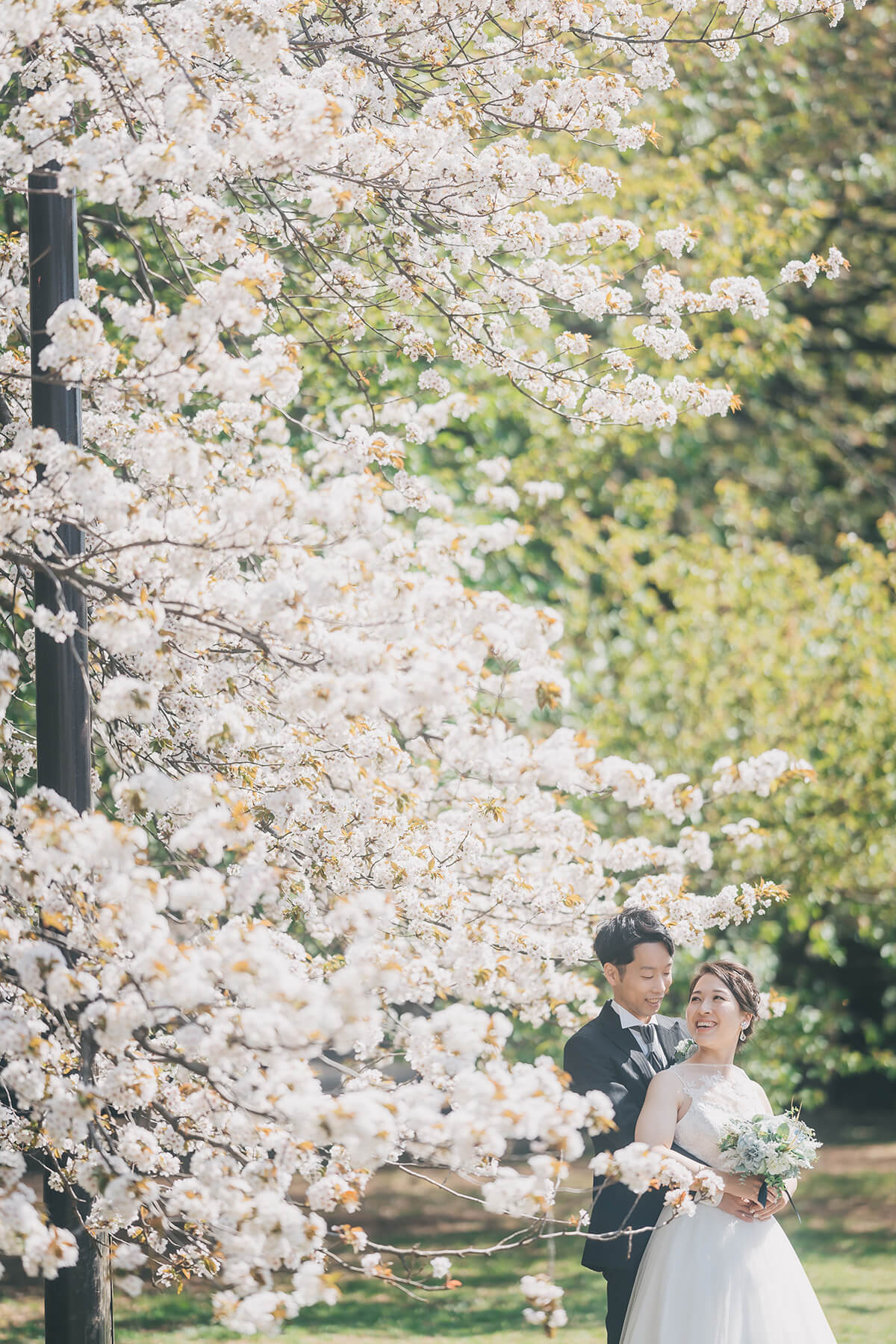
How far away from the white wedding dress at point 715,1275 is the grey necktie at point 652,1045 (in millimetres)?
104

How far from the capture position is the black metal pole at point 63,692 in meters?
3.47

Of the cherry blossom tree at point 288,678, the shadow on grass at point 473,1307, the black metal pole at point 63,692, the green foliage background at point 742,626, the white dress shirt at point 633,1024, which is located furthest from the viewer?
the green foliage background at point 742,626

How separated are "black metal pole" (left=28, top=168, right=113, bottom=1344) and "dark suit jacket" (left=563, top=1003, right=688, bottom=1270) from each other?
1347mm

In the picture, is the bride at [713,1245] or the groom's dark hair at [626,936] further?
the groom's dark hair at [626,936]

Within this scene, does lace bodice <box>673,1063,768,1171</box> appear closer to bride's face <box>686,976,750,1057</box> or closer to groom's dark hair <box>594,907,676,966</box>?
bride's face <box>686,976,750,1057</box>

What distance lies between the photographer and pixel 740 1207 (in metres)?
4.07

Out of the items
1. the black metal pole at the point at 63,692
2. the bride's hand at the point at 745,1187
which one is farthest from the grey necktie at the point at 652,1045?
the black metal pole at the point at 63,692

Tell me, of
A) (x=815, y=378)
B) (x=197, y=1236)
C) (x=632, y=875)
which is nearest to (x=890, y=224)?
(x=815, y=378)

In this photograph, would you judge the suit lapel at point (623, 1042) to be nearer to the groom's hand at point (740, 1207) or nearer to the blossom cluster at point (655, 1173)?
the groom's hand at point (740, 1207)

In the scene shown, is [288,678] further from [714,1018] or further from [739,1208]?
[739,1208]

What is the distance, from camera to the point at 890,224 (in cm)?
1332

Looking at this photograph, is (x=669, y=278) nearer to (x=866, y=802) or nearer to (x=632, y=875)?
(x=632, y=875)

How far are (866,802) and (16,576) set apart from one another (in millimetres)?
5681

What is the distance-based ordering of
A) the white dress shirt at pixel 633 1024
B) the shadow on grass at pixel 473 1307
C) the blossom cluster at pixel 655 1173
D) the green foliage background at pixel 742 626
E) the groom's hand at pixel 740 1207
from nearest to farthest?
the blossom cluster at pixel 655 1173 < the groom's hand at pixel 740 1207 < the white dress shirt at pixel 633 1024 < the shadow on grass at pixel 473 1307 < the green foliage background at pixel 742 626
